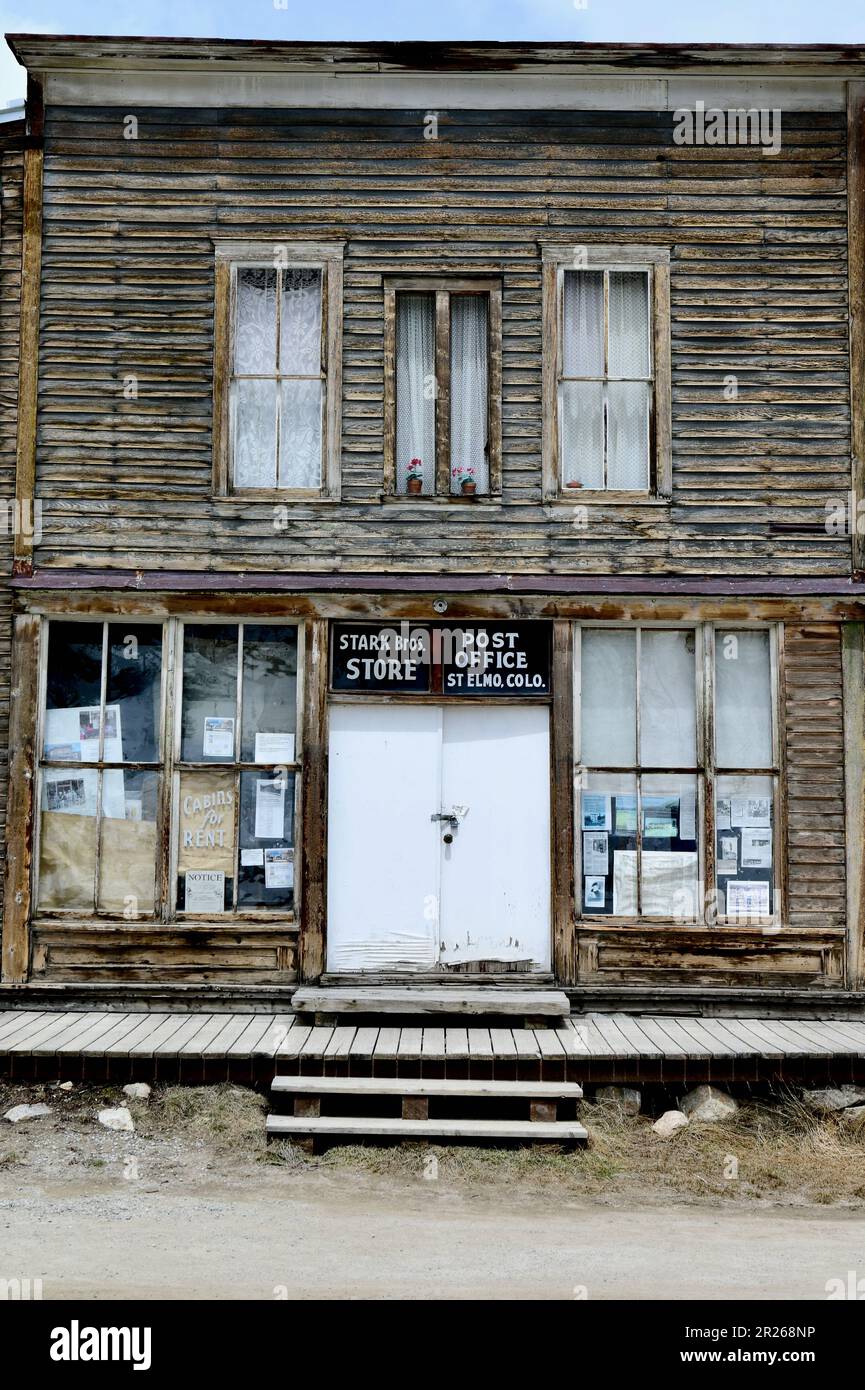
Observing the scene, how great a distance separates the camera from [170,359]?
912 centimetres

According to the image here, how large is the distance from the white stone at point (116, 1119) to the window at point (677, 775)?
11.5 ft

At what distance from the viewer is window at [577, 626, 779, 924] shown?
888 cm

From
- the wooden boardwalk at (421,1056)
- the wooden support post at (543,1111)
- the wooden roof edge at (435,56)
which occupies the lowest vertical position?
the wooden support post at (543,1111)

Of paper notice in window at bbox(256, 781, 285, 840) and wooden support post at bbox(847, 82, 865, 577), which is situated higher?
wooden support post at bbox(847, 82, 865, 577)

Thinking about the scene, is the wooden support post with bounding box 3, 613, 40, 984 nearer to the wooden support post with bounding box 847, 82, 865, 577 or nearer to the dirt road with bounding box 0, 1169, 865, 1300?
the dirt road with bounding box 0, 1169, 865, 1300

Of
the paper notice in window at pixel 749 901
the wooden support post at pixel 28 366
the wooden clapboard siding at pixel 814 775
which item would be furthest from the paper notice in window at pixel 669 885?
the wooden support post at pixel 28 366

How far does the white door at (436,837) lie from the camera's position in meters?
8.83

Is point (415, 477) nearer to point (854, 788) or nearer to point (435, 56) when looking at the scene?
point (435, 56)

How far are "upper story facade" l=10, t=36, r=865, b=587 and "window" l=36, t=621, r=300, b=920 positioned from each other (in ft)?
2.17

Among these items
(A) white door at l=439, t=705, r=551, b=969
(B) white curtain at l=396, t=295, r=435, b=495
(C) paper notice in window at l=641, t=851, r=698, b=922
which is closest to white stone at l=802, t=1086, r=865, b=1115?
(C) paper notice in window at l=641, t=851, r=698, b=922

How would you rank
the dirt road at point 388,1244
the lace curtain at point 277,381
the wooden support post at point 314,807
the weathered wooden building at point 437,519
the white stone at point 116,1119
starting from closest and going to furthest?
the dirt road at point 388,1244 < the white stone at point 116,1119 < the wooden support post at point 314,807 < the weathered wooden building at point 437,519 < the lace curtain at point 277,381

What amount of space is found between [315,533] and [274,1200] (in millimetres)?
4726

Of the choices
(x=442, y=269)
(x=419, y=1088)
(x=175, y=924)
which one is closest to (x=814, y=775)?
(x=419, y=1088)

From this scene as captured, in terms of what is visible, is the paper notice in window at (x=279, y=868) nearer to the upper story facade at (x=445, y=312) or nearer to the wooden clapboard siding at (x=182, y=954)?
the wooden clapboard siding at (x=182, y=954)
